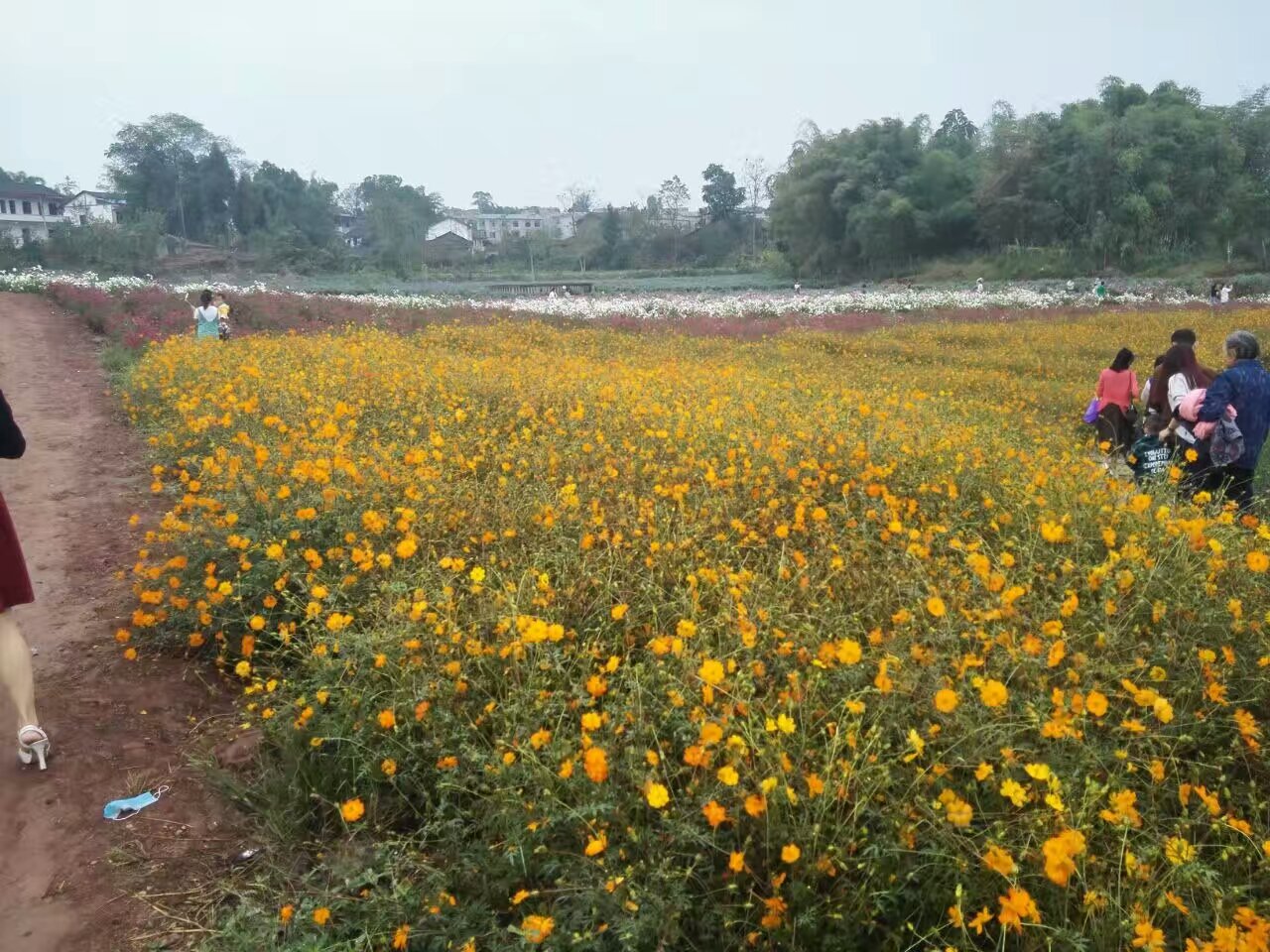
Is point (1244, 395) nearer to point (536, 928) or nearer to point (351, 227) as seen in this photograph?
point (536, 928)

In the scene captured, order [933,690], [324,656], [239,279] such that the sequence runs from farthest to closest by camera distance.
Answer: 1. [239,279]
2. [324,656]
3. [933,690]

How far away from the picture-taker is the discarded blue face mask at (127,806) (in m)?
2.38

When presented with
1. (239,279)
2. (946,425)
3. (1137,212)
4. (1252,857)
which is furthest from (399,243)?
(1252,857)

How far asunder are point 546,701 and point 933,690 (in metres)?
0.97

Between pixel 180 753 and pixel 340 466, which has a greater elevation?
pixel 340 466

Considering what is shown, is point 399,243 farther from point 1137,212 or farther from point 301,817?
point 301,817

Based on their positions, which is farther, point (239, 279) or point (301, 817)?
point (239, 279)

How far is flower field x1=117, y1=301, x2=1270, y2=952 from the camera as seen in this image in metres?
1.70

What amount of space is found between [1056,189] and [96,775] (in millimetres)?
37094

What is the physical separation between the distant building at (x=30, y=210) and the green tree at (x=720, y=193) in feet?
121

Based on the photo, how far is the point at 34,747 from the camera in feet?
8.47

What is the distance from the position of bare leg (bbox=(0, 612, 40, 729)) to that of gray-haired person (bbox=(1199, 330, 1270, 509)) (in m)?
5.07

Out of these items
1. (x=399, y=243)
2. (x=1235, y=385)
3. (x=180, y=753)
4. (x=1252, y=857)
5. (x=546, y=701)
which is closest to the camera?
(x=1252, y=857)

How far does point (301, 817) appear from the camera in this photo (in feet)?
7.42
